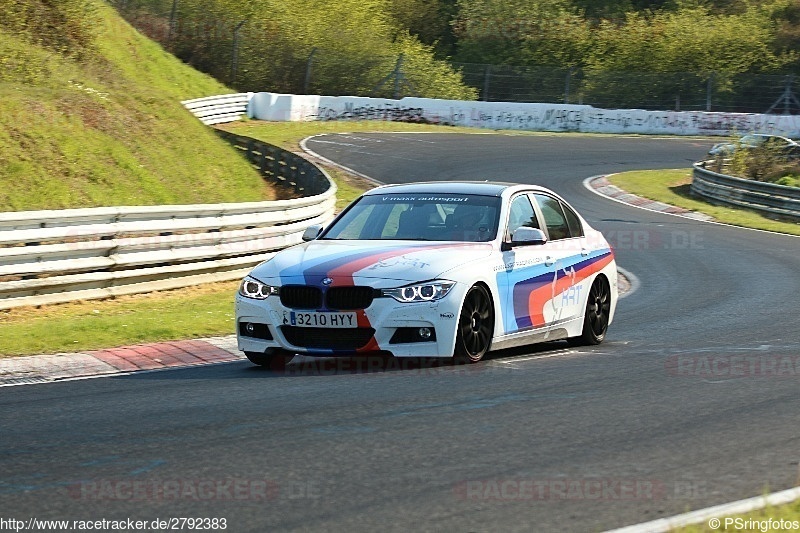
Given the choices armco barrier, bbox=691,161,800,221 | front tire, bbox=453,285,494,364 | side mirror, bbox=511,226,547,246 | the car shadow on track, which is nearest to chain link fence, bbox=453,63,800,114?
armco barrier, bbox=691,161,800,221

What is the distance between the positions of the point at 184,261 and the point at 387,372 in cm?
750

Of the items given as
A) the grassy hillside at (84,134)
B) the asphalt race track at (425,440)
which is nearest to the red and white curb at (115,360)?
the asphalt race track at (425,440)

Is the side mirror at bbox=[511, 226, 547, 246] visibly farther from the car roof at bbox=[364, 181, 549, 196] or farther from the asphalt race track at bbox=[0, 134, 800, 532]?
the asphalt race track at bbox=[0, 134, 800, 532]

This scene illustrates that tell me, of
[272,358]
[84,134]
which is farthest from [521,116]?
[272,358]

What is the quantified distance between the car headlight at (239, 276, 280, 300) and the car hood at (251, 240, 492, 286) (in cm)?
5

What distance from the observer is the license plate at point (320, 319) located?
9.41 m

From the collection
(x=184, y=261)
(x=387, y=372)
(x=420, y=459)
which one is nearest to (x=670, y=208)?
(x=184, y=261)

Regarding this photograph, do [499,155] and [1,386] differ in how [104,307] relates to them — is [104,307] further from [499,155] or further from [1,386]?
[499,155]

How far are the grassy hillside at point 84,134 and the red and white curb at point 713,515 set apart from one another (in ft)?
55.3

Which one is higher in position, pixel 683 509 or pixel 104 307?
pixel 683 509

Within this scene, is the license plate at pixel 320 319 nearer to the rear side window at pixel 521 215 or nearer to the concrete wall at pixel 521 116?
the rear side window at pixel 521 215

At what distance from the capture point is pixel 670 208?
33.0m

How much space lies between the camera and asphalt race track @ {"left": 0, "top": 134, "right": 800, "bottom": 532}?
5410 mm

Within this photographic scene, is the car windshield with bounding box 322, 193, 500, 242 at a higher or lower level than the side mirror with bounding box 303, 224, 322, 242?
higher
